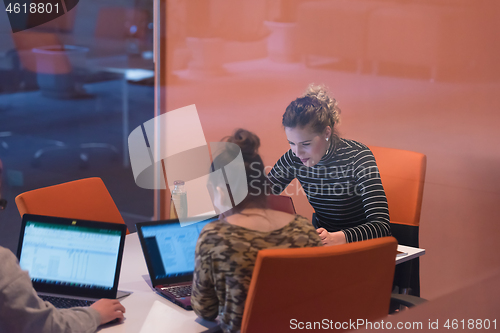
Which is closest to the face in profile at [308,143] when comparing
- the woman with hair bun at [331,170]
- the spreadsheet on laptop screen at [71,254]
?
the woman with hair bun at [331,170]

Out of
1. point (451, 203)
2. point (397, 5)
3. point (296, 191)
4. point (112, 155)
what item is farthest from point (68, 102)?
point (451, 203)

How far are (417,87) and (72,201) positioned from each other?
6.28 feet

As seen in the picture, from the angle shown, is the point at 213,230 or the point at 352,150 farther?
the point at 352,150

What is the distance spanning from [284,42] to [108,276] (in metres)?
2.14

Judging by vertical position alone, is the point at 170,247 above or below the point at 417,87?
below

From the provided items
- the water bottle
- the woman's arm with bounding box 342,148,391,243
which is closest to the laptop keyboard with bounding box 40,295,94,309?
the water bottle

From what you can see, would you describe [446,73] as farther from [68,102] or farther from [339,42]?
[68,102]

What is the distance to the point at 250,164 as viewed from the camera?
5.06ft

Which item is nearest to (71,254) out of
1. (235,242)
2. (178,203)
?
(178,203)

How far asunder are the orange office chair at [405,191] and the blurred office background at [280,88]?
0.37 m

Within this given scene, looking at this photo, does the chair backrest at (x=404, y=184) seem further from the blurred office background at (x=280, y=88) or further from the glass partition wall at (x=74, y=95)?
the glass partition wall at (x=74, y=95)

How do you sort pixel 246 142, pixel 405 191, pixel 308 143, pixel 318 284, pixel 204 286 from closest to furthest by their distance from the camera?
pixel 318 284 → pixel 204 286 → pixel 246 142 → pixel 308 143 → pixel 405 191

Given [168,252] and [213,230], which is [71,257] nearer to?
[168,252]

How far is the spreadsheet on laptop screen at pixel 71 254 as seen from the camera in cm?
159
